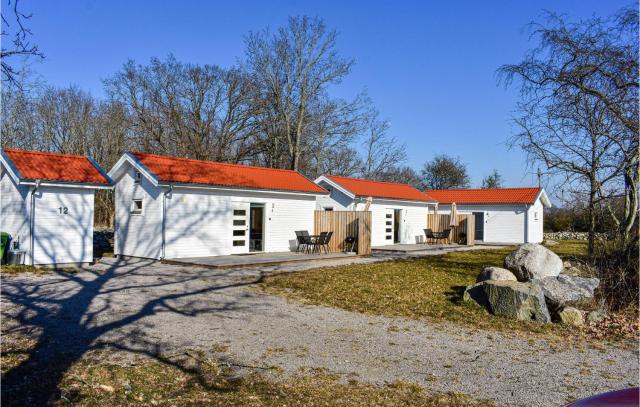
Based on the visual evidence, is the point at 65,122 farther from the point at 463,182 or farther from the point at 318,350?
the point at 463,182

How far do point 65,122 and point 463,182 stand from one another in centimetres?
4263

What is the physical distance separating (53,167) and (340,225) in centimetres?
1212

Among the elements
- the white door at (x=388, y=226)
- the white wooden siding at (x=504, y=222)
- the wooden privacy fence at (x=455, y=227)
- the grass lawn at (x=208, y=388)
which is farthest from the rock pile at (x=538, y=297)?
the white wooden siding at (x=504, y=222)

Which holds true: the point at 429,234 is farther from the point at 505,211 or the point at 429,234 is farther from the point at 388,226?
the point at 505,211

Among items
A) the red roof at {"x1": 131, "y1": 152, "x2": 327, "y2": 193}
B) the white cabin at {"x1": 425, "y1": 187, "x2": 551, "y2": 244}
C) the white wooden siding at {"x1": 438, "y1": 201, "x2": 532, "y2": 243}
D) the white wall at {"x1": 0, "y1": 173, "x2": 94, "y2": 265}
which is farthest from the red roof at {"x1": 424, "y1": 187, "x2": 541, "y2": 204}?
the white wall at {"x1": 0, "y1": 173, "x2": 94, "y2": 265}

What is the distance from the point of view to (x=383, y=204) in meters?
28.6

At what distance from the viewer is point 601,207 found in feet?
39.3

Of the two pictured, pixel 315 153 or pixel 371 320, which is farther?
pixel 315 153

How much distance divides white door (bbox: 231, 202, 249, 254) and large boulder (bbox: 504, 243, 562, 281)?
436 inches

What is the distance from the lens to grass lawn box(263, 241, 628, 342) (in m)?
9.38

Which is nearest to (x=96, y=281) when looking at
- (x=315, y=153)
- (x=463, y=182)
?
(x=315, y=153)

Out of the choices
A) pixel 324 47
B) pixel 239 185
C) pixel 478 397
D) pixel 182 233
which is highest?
pixel 324 47

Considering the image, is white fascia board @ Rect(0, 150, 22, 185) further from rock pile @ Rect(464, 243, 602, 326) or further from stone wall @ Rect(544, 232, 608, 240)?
stone wall @ Rect(544, 232, 608, 240)

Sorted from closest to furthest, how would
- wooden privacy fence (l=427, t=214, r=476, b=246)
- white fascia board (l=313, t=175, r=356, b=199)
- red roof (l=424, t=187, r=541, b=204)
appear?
white fascia board (l=313, t=175, r=356, b=199), wooden privacy fence (l=427, t=214, r=476, b=246), red roof (l=424, t=187, r=541, b=204)
